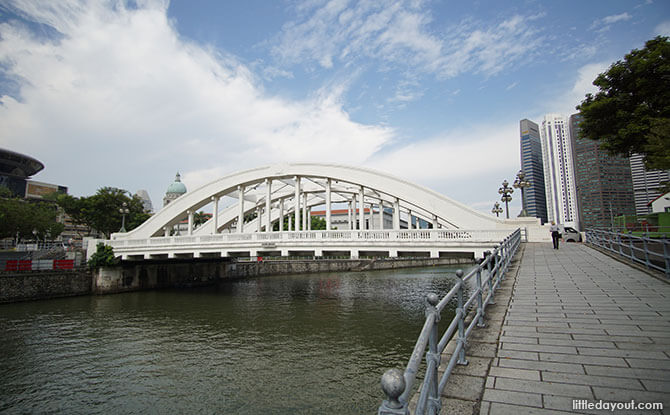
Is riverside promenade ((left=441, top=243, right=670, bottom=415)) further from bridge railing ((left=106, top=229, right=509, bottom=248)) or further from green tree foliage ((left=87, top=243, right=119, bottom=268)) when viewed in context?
green tree foliage ((left=87, top=243, right=119, bottom=268))

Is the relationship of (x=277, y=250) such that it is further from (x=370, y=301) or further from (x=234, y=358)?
(x=234, y=358)

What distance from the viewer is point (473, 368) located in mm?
3398

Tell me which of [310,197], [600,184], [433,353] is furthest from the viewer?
[600,184]

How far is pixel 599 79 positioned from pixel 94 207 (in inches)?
1713

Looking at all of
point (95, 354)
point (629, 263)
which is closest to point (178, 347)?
point (95, 354)

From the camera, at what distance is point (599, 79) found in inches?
576

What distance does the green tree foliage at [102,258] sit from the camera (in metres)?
24.8

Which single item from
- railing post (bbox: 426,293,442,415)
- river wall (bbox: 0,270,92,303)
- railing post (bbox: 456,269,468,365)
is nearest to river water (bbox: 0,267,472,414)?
river wall (bbox: 0,270,92,303)

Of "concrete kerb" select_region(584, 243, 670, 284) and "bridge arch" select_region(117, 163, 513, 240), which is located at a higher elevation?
"bridge arch" select_region(117, 163, 513, 240)

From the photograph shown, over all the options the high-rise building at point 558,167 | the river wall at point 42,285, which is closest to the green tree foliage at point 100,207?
the river wall at point 42,285

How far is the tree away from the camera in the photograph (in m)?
13.1

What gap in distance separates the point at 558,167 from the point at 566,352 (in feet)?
287

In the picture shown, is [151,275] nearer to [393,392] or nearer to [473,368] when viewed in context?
[473,368]

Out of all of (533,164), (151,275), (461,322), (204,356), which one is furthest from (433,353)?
(533,164)
